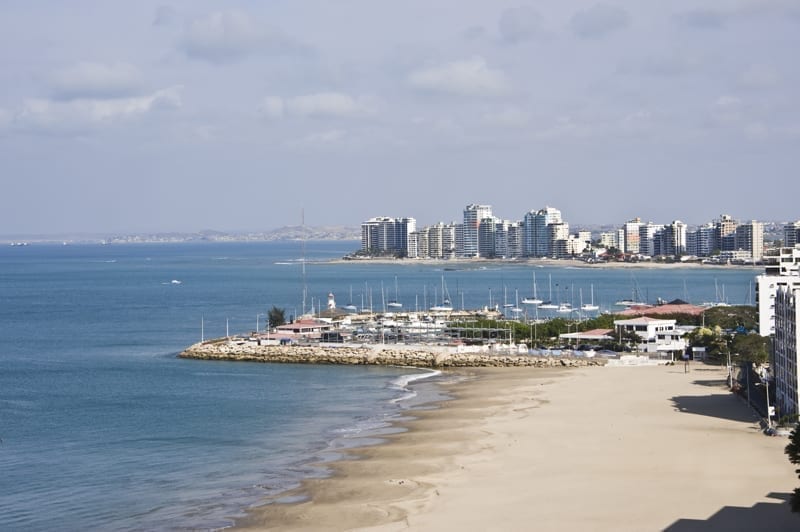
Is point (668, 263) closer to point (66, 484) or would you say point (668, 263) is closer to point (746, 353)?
point (746, 353)

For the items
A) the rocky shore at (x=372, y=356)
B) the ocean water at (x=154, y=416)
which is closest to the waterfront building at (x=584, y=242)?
the ocean water at (x=154, y=416)

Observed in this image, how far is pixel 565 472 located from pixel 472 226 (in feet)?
543

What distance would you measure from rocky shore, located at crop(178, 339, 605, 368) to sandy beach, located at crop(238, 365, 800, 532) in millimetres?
10584

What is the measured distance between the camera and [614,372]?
37.0 metres

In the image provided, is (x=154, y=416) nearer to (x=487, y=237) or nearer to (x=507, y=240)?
→ (x=507, y=240)

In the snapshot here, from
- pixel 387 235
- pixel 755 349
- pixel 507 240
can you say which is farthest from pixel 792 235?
pixel 755 349

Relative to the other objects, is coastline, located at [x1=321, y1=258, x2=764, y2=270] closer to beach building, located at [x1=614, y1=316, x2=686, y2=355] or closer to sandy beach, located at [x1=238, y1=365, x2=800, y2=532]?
beach building, located at [x1=614, y1=316, x2=686, y2=355]

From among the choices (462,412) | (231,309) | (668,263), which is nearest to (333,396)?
(462,412)

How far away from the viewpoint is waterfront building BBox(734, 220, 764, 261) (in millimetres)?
144375

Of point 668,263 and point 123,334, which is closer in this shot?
point 123,334

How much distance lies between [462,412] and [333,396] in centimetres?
579

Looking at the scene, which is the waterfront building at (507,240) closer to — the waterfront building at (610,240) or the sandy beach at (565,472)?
the waterfront building at (610,240)

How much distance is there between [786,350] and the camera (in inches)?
960

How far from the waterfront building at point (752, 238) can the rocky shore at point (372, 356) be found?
108091 mm
